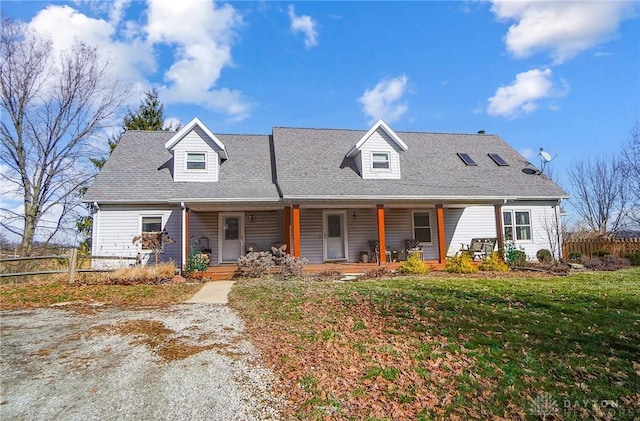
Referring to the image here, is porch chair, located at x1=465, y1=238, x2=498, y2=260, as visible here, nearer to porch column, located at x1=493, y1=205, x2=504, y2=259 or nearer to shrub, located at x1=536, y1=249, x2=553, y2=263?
porch column, located at x1=493, y1=205, x2=504, y2=259

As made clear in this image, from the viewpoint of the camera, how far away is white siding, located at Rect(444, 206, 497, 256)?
16.9 m

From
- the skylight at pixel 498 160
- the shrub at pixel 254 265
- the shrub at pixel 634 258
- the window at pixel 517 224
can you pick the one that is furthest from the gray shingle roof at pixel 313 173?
the shrub at pixel 634 258

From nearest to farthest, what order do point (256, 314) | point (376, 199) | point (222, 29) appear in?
point (256, 314) < point (222, 29) < point (376, 199)

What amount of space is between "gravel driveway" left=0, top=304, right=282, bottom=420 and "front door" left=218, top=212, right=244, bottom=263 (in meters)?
7.80

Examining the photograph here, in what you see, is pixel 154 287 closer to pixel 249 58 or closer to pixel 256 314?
pixel 256 314

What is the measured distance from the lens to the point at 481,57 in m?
13.1

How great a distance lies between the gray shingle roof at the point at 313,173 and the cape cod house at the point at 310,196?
0.05 meters

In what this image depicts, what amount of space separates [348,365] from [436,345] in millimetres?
1484

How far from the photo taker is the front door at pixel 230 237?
49.3ft

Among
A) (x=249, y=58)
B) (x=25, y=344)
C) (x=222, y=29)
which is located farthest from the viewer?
(x=249, y=58)

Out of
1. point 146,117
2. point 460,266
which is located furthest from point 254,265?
point 146,117

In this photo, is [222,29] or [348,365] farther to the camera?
[222,29]

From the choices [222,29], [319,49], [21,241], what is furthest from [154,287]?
[21,241]

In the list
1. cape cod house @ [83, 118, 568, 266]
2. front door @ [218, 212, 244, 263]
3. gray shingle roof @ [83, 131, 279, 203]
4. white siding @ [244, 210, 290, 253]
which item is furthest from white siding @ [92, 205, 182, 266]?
white siding @ [244, 210, 290, 253]
